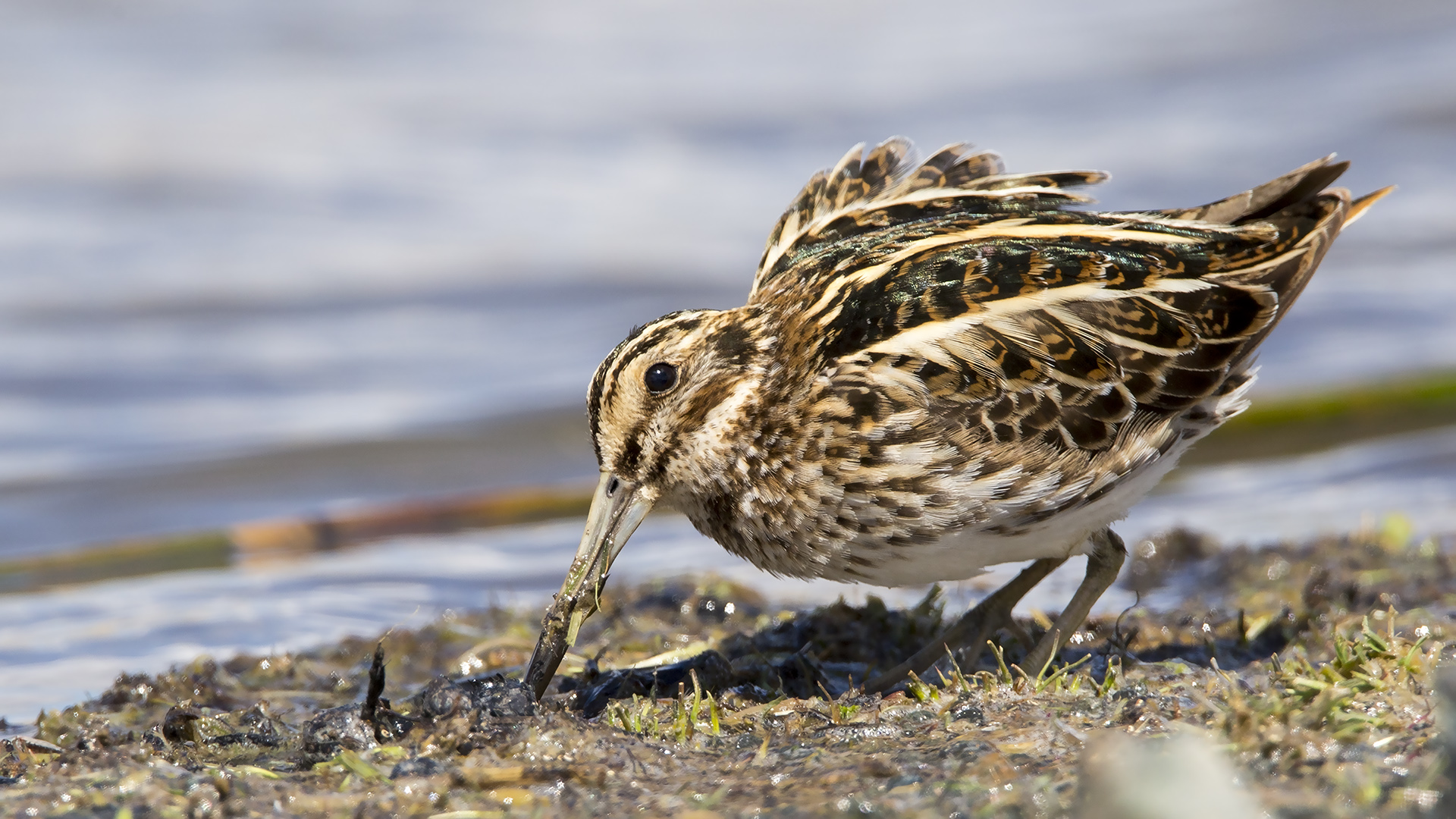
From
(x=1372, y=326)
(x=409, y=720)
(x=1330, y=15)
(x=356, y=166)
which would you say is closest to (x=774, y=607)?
(x=409, y=720)

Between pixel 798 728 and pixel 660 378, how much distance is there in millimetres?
1409

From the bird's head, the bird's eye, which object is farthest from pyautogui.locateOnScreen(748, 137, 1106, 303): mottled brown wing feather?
the bird's eye

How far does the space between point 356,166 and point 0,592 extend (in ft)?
30.0

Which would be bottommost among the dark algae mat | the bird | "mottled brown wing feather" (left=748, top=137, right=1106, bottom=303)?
the dark algae mat

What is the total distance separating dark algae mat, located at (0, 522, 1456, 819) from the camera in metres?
4.08

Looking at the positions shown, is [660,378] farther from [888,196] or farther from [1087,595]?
[1087,595]

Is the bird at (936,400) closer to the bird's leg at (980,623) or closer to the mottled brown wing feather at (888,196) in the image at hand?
the bird's leg at (980,623)

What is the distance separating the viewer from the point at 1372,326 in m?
13.1

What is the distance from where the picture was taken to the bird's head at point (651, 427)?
18.6ft

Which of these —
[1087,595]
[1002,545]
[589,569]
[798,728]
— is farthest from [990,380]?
[589,569]

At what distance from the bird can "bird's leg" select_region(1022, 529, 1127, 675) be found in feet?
0.04

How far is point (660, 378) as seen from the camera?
18.7 ft

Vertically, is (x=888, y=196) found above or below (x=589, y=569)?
above

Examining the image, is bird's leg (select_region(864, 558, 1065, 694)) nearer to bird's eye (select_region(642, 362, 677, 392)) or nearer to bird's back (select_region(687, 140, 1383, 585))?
bird's back (select_region(687, 140, 1383, 585))
